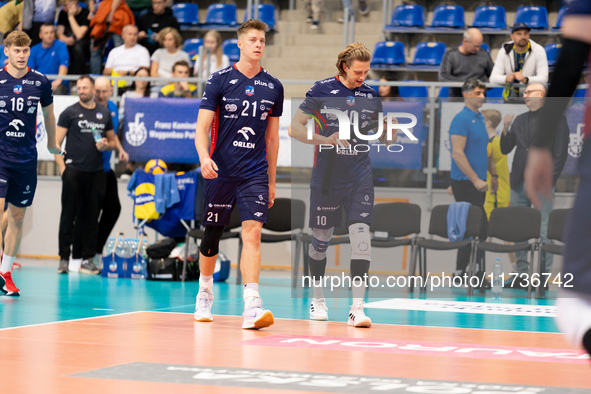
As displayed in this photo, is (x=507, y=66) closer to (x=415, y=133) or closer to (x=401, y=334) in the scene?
(x=415, y=133)

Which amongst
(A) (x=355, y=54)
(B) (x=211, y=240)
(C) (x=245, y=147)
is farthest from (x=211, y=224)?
(A) (x=355, y=54)

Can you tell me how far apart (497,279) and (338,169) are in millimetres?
3330

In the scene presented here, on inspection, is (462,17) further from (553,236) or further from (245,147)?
(245,147)

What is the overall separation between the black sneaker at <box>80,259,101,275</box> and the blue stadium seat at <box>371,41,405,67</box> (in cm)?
580

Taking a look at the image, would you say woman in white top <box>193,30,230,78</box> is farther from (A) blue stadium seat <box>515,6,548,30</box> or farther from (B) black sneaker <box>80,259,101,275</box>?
(A) blue stadium seat <box>515,6,548,30</box>

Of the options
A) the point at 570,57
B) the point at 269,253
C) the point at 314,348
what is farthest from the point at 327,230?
the point at 269,253

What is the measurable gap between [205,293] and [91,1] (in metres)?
10.9

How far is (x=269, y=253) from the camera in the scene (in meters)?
13.7

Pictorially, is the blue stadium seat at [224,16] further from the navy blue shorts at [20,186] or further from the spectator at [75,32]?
the navy blue shorts at [20,186]

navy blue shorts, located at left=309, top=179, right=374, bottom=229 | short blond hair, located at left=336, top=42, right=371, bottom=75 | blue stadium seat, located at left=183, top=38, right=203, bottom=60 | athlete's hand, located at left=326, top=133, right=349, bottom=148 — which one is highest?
blue stadium seat, located at left=183, top=38, right=203, bottom=60

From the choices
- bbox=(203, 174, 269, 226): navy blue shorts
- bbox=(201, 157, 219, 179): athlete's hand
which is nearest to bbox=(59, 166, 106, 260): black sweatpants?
bbox=(203, 174, 269, 226): navy blue shorts

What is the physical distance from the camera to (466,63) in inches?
503

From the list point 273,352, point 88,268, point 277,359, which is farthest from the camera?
point 88,268

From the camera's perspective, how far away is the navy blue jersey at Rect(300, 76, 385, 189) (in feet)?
23.8
